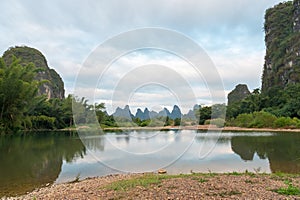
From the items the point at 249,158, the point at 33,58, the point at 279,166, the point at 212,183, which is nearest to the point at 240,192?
the point at 212,183

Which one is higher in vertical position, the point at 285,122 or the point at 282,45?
the point at 282,45

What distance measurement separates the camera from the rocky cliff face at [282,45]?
4988 cm

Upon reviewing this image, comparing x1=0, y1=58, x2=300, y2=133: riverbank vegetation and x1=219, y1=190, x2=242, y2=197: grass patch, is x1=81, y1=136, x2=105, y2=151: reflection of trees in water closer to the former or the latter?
x1=0, y1=58, x2=300, y2=133: riverbank vegetation

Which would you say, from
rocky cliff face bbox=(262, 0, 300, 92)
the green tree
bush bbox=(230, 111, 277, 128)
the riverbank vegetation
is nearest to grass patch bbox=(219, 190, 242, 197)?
the riverbank vegetation

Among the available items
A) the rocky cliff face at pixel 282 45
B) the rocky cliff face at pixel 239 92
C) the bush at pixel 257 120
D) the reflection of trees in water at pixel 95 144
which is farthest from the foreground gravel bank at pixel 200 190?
the rocky cliff face at pixel 239 92

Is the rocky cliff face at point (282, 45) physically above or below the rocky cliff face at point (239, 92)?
above

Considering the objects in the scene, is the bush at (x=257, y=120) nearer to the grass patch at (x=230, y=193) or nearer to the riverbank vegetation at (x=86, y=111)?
the riverbank vegetation at (x=86, y=111)

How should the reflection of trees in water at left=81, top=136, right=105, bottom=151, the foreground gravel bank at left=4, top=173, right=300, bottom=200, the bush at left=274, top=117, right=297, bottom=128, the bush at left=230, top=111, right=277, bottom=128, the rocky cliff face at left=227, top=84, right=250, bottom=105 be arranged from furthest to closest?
1. the rocky cliff face at left=227, top=84, right=250, bottom=105
2. the bush at left=230, top=111, right=277, bottom=128
3. the bush at left=274, top=117, right=297, bottom=128
4. the reflection of trees in water at left=81, top=136, right=105, bottom=151
5. the foreground gravel bank at left=4, top=173, right=300, bottom=200

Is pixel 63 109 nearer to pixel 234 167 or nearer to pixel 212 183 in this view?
pixel 234 167

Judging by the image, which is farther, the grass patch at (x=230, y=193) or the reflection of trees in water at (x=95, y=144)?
the reflection of trees in water at (x=95, y=144)

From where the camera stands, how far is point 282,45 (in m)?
56.6

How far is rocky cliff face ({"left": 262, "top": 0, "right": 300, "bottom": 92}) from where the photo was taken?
164 ft

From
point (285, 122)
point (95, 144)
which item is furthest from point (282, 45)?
point (95, 144)

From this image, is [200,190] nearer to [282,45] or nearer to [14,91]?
[14,91]
